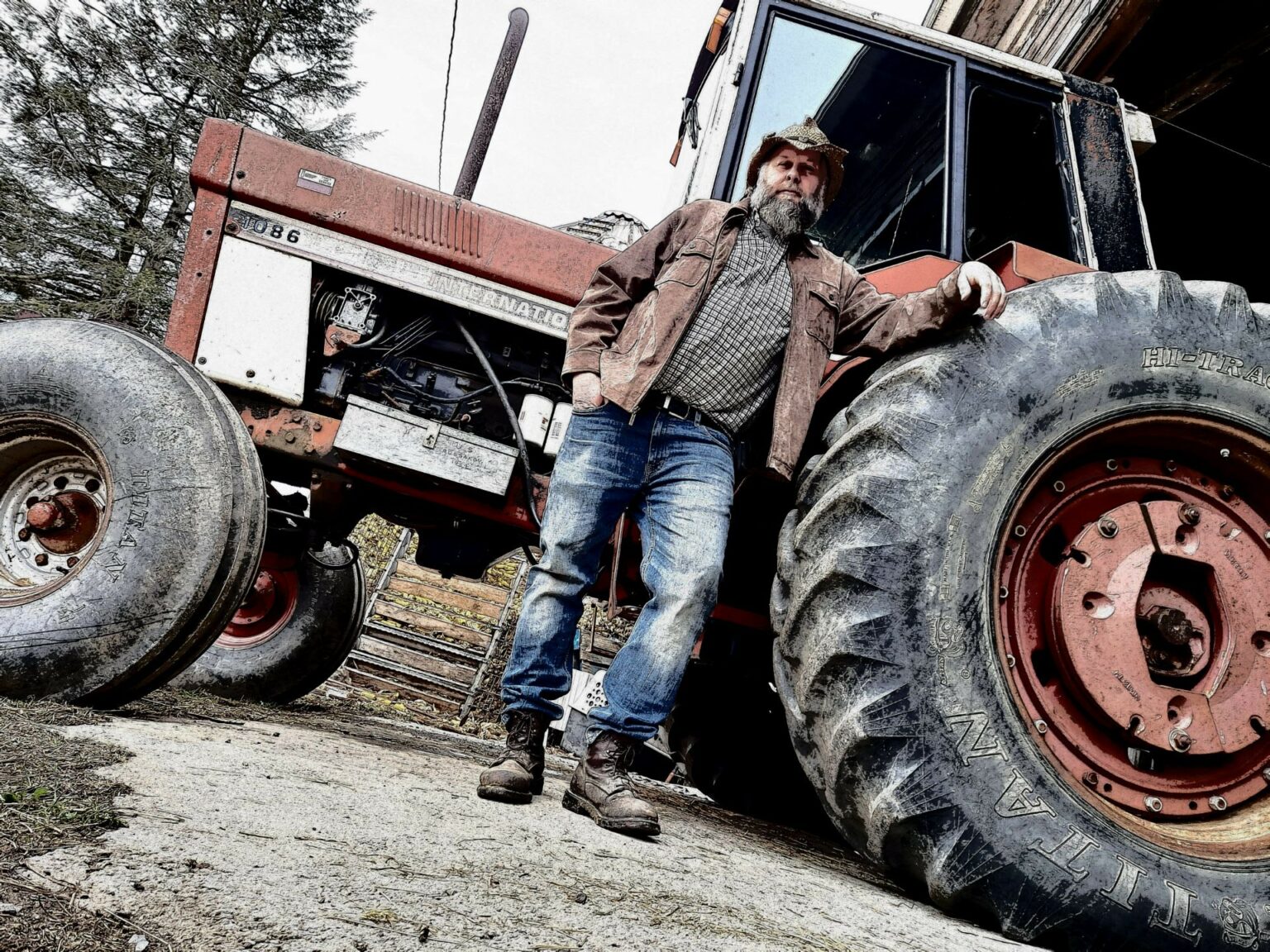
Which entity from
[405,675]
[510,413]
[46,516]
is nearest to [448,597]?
[405,675]

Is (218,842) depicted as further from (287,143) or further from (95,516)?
(287,143)

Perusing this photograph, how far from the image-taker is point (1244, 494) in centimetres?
212

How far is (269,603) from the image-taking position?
159 inches

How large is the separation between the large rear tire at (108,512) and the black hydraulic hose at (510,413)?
811mm

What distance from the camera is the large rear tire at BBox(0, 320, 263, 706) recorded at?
2191 millimetres

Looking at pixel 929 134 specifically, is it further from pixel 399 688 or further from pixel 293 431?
pixel 399 688

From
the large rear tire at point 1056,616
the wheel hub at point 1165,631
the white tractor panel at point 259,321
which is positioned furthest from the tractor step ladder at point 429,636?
the wheel hub at point 1165,631

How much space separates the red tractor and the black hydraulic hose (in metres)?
0.03

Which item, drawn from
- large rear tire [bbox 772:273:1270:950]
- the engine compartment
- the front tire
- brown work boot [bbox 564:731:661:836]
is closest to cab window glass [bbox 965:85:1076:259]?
large rear tire [bbox 772:273:1270:950]

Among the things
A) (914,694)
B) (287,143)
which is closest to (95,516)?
(287,143)

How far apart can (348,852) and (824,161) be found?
2.14 meters

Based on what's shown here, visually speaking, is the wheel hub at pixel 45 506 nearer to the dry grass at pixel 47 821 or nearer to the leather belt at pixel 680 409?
the dry grass at pixel 47 821

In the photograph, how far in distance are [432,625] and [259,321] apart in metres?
5.77

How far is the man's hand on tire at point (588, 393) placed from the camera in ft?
7.54
